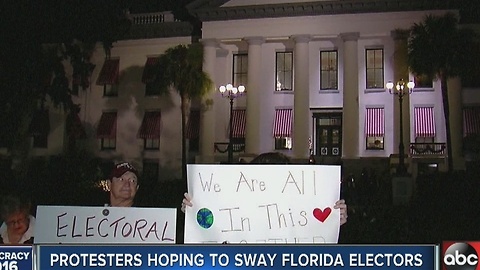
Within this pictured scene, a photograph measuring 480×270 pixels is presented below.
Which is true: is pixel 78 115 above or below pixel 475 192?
above

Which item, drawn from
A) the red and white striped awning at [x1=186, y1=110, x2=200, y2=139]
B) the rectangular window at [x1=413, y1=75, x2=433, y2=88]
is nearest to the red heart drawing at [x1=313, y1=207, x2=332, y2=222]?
the rectangular window at [x1=413, y1=75, x2=433, y2=88]

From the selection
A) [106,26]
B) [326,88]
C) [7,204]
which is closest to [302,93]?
[326,88]

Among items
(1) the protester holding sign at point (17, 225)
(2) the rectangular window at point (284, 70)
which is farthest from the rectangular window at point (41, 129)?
(1) the protester holding sign at point (17, 225)

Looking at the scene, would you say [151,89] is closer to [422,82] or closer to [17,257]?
[422,82]

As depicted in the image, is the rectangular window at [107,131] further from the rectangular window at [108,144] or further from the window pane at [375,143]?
the window pane at [375,143]

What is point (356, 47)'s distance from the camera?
2561 centimetres

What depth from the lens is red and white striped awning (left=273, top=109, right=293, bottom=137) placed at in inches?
1048

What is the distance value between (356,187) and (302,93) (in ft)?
30.7

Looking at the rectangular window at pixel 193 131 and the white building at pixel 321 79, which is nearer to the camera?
the white building at pixel 321 79

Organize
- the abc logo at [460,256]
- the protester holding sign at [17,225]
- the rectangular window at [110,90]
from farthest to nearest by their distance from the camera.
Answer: the rectangular window at [110,90] < the protester holding sign at [17,225] < the abc logo at [460,256]

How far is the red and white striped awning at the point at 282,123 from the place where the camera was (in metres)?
26.6

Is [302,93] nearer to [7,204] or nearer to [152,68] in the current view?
[152,68]

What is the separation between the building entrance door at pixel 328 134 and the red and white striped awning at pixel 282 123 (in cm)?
121

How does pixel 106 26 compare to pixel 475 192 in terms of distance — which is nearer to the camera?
pixel 475 192
